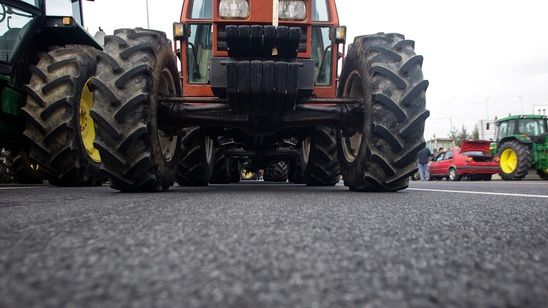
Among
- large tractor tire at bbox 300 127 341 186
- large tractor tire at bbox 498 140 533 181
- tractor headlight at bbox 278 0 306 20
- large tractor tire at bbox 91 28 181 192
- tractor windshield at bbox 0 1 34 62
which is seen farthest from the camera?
large tractor tire at bbox 498 140 533 181

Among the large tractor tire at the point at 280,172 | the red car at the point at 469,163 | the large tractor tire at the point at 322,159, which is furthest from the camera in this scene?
the red car at the point at 469,163

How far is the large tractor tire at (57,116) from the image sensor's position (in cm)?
388

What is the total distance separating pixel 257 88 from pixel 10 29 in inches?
108

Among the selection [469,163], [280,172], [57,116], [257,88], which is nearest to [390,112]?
[257,88]

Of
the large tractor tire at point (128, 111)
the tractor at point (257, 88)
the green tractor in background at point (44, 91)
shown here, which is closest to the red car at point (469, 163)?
the tractor at point (257, 88)

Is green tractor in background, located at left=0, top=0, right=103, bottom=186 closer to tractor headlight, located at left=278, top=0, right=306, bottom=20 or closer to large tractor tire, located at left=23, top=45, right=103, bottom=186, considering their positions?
large tractor tire, located at left=23, top=45, right=103, bottom=186

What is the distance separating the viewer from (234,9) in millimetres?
3328

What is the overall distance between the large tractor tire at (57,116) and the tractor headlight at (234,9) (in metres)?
1.71

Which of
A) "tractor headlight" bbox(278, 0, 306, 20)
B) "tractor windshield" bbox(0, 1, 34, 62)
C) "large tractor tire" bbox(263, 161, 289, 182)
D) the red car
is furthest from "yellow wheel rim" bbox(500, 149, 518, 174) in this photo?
"tractor windshield" bbox(0, 1, 34, 62)

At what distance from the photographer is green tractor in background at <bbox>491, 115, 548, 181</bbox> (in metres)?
11.9

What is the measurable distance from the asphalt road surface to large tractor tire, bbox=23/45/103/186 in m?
2.66

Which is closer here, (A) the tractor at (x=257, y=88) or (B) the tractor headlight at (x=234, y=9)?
(A) the tractor at (x=257, y=88)

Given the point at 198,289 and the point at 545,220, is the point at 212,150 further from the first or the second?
the point at 198,289

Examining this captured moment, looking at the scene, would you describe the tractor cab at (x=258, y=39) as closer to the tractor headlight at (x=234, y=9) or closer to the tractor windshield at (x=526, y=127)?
the tractor headlight at (x=234, y=9)
